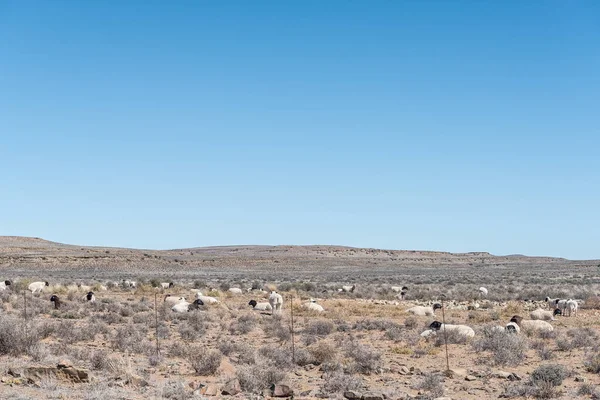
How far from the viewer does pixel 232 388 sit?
1140 centimetres

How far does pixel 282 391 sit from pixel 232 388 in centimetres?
93

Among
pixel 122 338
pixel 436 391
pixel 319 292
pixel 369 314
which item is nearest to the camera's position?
pixel 436 391

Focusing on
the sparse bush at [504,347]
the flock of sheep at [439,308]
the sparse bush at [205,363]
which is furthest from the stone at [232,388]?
the flock of sheep at [439,308]

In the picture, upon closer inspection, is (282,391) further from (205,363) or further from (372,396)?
(205,363)

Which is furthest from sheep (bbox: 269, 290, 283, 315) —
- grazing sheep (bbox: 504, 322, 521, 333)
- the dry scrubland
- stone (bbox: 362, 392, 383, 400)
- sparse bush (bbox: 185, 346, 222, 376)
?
stone (bbox: 362, 392, 383, 400)

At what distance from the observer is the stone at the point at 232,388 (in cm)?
1130

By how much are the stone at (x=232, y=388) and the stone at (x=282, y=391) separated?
26.1 inches

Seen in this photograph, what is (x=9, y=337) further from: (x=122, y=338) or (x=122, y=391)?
(x=122, y=391)

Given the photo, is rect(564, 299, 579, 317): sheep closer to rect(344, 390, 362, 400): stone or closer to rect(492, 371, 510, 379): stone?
rect(492, 371, 510, 379): stone

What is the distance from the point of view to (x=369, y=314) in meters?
26.3

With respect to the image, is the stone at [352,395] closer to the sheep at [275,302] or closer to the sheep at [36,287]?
the sheep at [275,302]

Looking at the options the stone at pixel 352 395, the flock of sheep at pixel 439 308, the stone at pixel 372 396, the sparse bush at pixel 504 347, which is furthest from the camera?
the flock of sheep at pixel 439 308

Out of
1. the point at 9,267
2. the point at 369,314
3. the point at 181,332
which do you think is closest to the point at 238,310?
the point at 369,314

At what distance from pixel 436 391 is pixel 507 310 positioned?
54.7 feet
